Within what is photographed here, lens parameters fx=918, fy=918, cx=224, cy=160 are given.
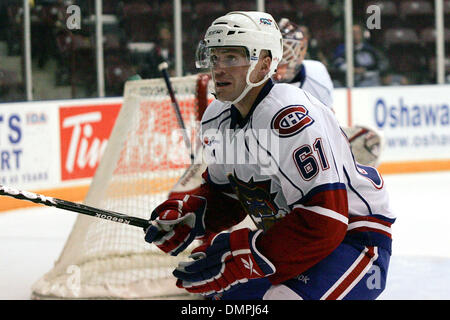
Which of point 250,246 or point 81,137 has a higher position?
point 81,137

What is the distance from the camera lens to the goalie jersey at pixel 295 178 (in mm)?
1816

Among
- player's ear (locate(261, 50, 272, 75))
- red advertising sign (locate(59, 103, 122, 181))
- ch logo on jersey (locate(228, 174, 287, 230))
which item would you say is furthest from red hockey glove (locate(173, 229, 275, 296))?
red advertising sign (locate(59, 103, 122, 181))

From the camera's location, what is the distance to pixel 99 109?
6.90 m

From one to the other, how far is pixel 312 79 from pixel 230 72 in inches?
77.6

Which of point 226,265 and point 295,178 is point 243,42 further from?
point 226,265

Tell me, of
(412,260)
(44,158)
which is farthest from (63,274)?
(44,158)

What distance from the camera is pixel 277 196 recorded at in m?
1.97

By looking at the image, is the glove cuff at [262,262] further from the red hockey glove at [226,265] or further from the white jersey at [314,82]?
the white jersey at [314,82]

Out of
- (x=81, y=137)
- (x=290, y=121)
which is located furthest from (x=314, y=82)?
(x=81, y=137)

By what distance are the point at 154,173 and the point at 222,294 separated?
242cm

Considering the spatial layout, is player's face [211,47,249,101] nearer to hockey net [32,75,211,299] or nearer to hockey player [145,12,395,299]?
hockey player [145,12,395,299]

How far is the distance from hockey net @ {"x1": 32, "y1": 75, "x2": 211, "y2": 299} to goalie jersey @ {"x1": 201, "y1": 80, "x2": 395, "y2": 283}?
1.83 metres

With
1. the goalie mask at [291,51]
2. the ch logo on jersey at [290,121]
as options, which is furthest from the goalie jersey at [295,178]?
the goalie mask at [291,51]

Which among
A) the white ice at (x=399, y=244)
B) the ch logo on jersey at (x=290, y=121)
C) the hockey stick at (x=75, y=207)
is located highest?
the ch logo on jersey at (x=290, y=121)
